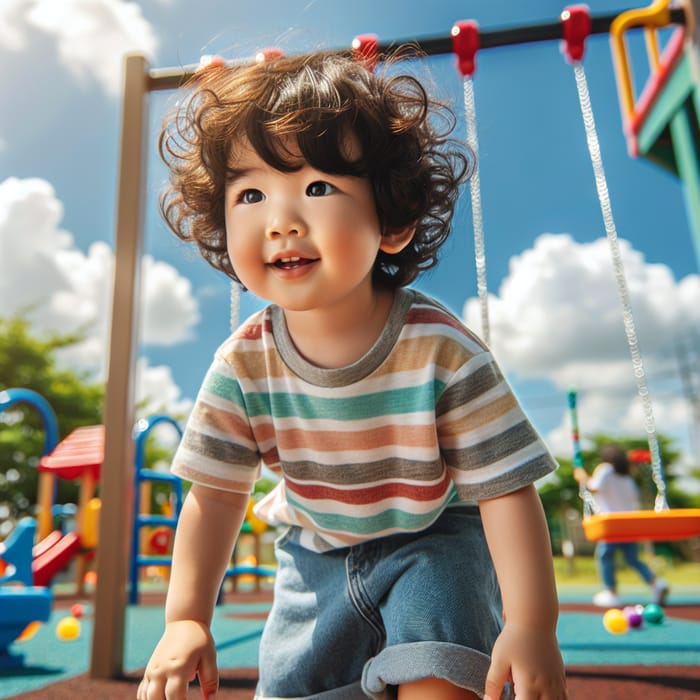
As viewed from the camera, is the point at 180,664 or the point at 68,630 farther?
the point at 68,630

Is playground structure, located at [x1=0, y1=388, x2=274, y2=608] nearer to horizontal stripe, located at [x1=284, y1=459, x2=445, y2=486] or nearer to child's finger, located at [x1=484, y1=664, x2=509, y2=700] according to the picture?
horizontal stripe, located at [x1=284, y1=459, x2=445, y2=486]

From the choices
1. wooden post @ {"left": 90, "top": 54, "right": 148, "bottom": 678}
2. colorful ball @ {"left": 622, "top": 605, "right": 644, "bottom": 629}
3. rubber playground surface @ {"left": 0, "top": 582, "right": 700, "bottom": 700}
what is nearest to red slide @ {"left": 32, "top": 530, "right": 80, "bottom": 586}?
rubber playground surface @ {"left": 0, "top": 582, "right": 700, "bottom": 700}

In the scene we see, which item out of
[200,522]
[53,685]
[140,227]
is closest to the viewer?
[200,522]

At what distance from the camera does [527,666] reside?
675mm

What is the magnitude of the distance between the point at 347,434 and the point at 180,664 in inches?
12.4

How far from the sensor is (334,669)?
869mm

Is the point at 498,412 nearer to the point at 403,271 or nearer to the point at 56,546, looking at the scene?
the point at 403,271

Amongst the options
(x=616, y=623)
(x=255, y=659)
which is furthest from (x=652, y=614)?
(x=255, y=659)

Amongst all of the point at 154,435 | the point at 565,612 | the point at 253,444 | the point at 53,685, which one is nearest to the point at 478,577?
the point at 253,444

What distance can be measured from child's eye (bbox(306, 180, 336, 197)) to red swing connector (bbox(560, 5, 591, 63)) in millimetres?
1344

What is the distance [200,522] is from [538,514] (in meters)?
0.40

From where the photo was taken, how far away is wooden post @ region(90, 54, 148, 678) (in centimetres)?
174

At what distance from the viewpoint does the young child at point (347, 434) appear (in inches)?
30.0

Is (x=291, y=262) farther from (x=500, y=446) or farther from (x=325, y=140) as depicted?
(x=500, y=446)
